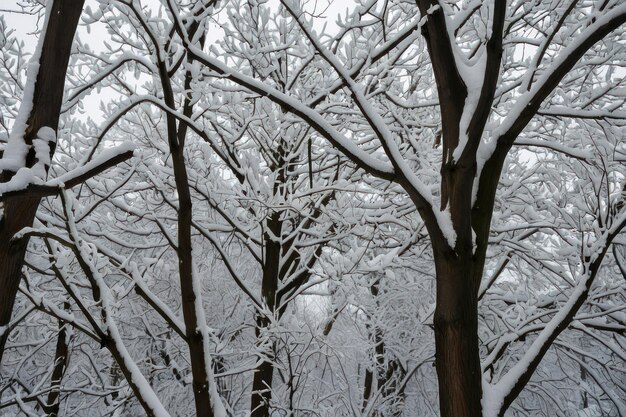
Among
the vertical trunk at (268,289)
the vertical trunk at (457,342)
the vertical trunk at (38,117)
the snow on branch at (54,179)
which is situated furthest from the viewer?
the vertical trunk at (268,289)

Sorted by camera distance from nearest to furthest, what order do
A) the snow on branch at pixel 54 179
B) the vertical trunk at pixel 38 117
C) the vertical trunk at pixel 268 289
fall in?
the snow on branch at pixel 54 179
the vertical trunk at pixel 38 117
the vertical trunk at pixel 268 289

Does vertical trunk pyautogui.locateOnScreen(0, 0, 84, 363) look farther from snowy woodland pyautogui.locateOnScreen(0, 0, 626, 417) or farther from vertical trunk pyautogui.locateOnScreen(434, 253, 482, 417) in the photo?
vertical trunk pyautogui.locateOnScreen(434, 253, 482, 417)

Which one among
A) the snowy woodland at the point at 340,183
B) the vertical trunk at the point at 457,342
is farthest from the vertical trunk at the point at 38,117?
the vertical trunk at the point at 457,342

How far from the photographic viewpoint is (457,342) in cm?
215

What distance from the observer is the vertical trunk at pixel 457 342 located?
211 cm

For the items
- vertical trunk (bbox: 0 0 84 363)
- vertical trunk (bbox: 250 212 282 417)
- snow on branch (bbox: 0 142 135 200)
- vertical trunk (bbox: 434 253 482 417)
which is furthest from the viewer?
vertical trunk (bbox: 250 212 282 417)

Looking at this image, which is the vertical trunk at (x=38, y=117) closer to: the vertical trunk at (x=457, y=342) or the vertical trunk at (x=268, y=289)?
the vertical trunk at (x=457, y=342)

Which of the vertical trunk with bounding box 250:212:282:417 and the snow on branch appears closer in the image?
the snow on branch

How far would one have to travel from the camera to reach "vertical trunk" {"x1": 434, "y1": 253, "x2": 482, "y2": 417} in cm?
211

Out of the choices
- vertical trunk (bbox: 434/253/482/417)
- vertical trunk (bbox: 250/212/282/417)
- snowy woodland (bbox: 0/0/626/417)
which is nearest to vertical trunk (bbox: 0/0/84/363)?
snowy woodland (bbox: 0/0/626/417)

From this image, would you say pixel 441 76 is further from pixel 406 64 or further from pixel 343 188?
pixel 406 64

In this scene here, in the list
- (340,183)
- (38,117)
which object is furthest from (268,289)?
(38,117)

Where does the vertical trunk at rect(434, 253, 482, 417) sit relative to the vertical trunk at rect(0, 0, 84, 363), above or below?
below

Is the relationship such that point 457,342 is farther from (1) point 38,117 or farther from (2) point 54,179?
(1) point 38,117
